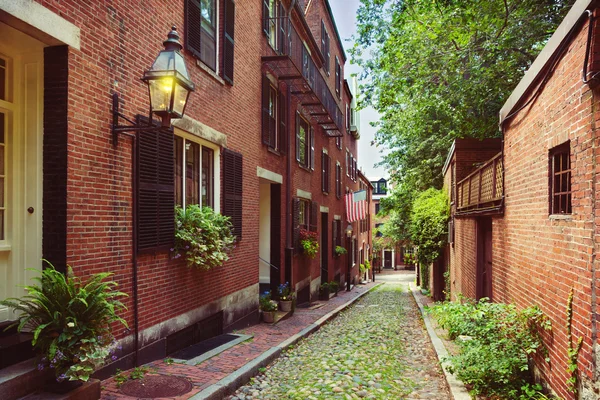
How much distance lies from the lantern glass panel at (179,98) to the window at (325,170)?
44.6 feet

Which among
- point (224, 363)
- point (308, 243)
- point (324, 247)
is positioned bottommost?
point (224, 363)

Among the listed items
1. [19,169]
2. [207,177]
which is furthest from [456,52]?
[19,169]

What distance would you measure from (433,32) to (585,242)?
9751mm

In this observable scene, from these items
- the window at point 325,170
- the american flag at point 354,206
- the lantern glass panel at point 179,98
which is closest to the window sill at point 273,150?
the lantern glass panel at point 179,98

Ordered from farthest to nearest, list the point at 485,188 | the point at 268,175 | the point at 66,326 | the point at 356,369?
the point at 268,175 → the point at 485,188 → the point at 356,369 → the point at 66,326

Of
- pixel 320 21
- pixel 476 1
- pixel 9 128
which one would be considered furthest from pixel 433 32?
pixel 9 128

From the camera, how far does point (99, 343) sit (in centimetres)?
420

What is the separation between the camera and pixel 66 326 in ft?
13.2

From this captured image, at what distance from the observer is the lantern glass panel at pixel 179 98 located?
520 centimetres

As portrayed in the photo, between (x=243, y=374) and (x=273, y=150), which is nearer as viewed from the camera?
(x=243, y=374)

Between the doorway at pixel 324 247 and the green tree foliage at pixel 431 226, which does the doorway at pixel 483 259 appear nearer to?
the green tree foliage at pixel 431 226

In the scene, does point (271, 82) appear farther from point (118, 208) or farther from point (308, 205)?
point (118, 208)

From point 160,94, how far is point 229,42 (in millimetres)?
4191

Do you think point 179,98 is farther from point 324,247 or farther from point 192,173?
point 324,247
